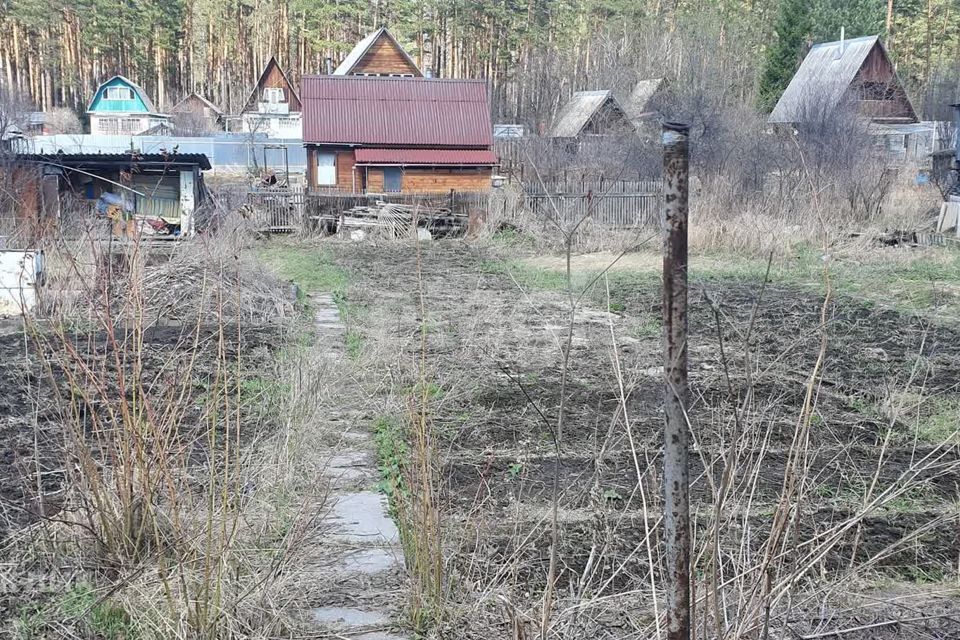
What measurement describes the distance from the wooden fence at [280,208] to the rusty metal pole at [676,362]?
2219 centimetres

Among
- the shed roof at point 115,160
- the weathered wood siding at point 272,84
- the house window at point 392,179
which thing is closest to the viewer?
the shed roof at point 115,160

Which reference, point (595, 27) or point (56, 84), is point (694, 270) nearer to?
point (595, 27)

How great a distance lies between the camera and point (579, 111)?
138 feet

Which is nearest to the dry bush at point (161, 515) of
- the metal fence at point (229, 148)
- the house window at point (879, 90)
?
the house window at point (879, 90)

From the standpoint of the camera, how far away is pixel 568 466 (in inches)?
240

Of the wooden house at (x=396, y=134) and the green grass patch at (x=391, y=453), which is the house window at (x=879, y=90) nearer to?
the wooden house at (x=396, y=134)

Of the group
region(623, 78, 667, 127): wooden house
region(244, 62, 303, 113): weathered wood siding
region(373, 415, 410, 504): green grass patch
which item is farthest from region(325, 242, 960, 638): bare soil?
region(244, 62, 303, 113): weathered wood siding

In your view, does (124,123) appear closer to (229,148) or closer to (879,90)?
(229,148)

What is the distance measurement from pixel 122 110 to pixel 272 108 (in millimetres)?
10177

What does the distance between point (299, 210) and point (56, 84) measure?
166 ft

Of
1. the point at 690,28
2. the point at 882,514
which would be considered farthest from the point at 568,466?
the point at 690,28

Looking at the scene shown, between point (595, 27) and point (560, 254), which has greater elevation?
point (595, 27)

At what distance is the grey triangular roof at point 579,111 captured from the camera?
1593 inches

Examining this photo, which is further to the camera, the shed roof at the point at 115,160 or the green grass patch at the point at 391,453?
the shed roof at the point at 115,160
